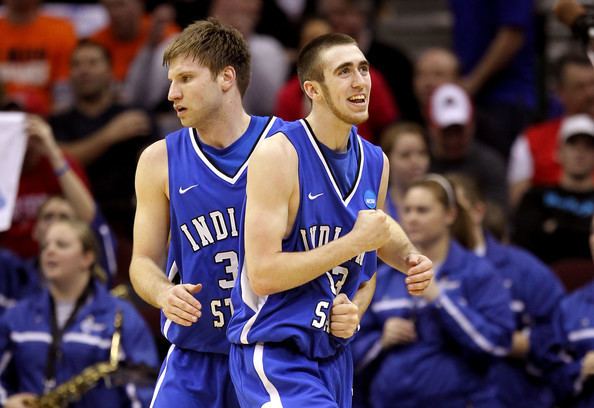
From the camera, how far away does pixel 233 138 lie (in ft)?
18.2

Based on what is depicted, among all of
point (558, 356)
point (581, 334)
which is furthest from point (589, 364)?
point (558, 356)

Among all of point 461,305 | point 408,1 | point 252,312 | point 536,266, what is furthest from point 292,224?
point 408,1

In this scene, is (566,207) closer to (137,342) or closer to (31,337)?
(137,342)

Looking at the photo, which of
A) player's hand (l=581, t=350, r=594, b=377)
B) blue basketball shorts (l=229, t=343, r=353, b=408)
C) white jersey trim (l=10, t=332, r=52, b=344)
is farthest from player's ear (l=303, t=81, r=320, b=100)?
white jersey trim (l=10, t=332, r=52, b=344)

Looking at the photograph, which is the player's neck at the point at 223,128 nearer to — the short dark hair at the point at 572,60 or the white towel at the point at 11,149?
the white towel at the point at 11,149

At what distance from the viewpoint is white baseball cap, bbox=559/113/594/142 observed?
29.6 ft

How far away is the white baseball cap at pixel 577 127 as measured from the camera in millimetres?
9031

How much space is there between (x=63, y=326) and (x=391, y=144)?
269 cm

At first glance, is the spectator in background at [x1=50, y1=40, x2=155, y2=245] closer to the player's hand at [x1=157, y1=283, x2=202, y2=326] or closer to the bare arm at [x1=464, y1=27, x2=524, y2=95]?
the bare arm at [x1=464, y1=27, x2=524, y2=95]

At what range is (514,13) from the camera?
10.5 metres

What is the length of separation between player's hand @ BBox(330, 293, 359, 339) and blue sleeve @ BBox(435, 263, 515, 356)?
8.77 ft

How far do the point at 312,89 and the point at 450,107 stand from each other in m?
4.48

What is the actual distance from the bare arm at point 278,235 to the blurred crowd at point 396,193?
281 cm

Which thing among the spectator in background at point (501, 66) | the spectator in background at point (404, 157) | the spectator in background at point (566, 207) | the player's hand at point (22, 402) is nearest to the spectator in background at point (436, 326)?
the spectator in background at point (404, 157)
